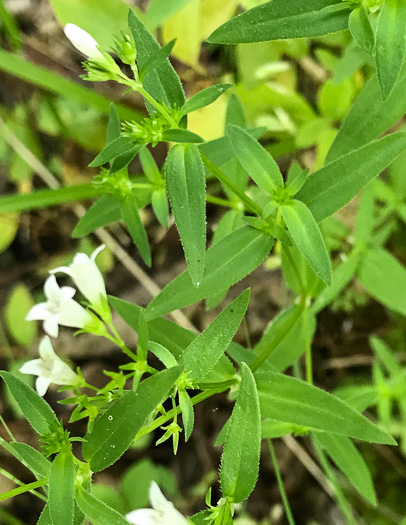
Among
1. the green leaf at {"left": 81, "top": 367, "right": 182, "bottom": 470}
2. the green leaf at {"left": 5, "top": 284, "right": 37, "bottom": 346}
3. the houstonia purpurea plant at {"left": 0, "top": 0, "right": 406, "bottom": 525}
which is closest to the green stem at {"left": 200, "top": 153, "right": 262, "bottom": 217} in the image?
the houstonia purpurea plant at {"left": 0, "top": 0, "right": 406, "bottom": 525}

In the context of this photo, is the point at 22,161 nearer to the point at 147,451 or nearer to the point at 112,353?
the point at 112,353

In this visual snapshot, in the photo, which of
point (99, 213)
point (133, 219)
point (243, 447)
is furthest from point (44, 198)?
point (243, 447)

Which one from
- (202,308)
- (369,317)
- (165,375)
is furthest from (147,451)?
(165,375)

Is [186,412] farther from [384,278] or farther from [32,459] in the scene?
[384,278]

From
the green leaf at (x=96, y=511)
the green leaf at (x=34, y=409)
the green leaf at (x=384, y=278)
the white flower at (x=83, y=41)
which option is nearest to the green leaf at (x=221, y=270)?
the green leaf at (x=34, y=409)

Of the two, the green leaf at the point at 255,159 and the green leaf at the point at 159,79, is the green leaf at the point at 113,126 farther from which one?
the green leaf at the point at 255,159

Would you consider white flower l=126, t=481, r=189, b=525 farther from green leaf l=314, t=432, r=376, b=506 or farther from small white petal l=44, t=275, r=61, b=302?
green leaf l=314, t=432, r=376, b=506
